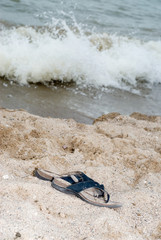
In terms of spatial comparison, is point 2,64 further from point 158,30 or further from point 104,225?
point 158,30

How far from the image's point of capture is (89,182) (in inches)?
94.5

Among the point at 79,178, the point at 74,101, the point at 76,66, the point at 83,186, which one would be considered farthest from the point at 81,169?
the point at 76,66

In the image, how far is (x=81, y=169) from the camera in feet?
8.80

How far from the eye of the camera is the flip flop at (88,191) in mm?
2221

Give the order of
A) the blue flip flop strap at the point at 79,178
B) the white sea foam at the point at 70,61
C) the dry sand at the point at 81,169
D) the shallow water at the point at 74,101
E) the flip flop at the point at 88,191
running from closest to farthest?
the dry sand at the point at 81,169, the flip flop at the point at 88,191, the blue flip flop strap at the point at 79,178, the shallow water at the point at 74,101, the white sea foam at the point at 70,61

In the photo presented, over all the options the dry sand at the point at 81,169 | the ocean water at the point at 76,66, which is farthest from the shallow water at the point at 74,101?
the dry sand at the point at 81,169

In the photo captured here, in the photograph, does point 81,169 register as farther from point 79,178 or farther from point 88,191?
point 88,191

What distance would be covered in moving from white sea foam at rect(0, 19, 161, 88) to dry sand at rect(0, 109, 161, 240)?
2.16m

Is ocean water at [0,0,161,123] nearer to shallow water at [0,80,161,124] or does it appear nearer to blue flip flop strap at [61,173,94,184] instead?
shallow water at [0,80,161,124]

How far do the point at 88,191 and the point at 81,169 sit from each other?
0.37 meters

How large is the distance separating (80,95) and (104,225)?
3629mm

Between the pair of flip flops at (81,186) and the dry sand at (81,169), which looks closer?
the dry sand at (81,169)

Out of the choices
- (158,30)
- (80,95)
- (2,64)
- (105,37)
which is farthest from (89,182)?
(158,30)

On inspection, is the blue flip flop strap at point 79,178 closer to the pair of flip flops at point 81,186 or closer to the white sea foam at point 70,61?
the pair of flip flops at point 81,186
